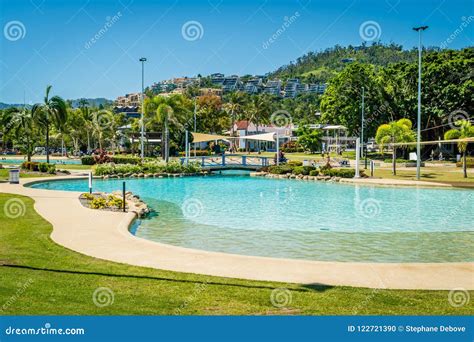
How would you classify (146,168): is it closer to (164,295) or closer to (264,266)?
(264,266)

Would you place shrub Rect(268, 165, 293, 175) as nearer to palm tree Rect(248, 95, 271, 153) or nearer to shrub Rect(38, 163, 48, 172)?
shrub Rect(38, 163, 48, 172)

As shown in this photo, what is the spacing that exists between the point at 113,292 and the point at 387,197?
20668 millimetres

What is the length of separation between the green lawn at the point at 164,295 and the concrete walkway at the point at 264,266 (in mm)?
475

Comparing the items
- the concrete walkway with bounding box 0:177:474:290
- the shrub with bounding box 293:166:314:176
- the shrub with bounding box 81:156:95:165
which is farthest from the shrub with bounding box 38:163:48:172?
the concrete walkway with bounding box 0:177:474:290

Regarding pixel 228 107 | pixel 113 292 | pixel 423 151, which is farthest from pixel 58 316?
pixel 228 107

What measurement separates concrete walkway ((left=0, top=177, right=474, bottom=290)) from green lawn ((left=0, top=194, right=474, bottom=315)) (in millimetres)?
475

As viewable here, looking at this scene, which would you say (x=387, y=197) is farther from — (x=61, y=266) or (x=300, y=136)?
(x=300, y=136)

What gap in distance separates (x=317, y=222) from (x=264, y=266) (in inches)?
336

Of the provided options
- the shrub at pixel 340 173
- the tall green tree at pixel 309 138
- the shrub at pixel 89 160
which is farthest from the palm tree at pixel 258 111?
the shrub at pixel 340 173

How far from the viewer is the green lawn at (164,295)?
7.09 m

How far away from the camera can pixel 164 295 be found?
779 centimetres

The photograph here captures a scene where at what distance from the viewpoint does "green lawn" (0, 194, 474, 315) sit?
23.3ft

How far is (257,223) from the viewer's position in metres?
17.9

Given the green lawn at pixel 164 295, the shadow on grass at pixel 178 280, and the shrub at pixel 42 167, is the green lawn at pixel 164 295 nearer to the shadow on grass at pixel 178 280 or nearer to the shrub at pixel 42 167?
the shadow on grass at pixel 178 280
